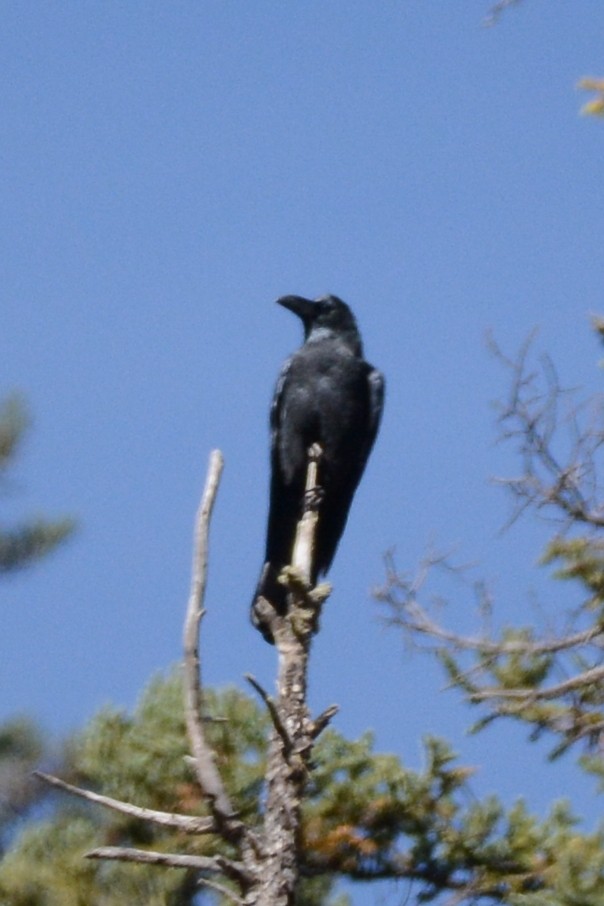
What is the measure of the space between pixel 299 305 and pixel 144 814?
12.1 feet

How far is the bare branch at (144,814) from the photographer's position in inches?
156

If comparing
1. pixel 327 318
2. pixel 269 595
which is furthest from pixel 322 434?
pixel 269 595

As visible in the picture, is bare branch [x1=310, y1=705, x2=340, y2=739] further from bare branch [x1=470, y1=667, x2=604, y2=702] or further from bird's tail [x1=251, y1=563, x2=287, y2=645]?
bare branch [x1=470, y1=667, x2=604, y2=702]

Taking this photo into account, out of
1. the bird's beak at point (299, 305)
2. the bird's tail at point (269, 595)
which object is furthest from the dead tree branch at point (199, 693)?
the bird's beak at point (299, 305)

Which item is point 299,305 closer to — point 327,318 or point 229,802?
point 327,318

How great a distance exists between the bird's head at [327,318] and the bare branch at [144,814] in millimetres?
3293

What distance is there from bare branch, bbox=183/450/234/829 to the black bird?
2091mm

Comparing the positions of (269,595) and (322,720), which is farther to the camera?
(269,595)

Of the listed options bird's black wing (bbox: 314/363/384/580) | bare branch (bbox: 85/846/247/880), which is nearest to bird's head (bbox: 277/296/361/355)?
bird's black wing (bbox: 314/363/384/580)

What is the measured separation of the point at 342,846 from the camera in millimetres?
7973

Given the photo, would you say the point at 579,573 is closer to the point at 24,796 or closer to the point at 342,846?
the point at 342,846

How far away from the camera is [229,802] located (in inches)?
165

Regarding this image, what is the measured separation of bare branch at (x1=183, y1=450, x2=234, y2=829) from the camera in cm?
404

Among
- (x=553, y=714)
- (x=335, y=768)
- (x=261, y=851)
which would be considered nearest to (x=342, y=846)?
(x=335, y=768)
